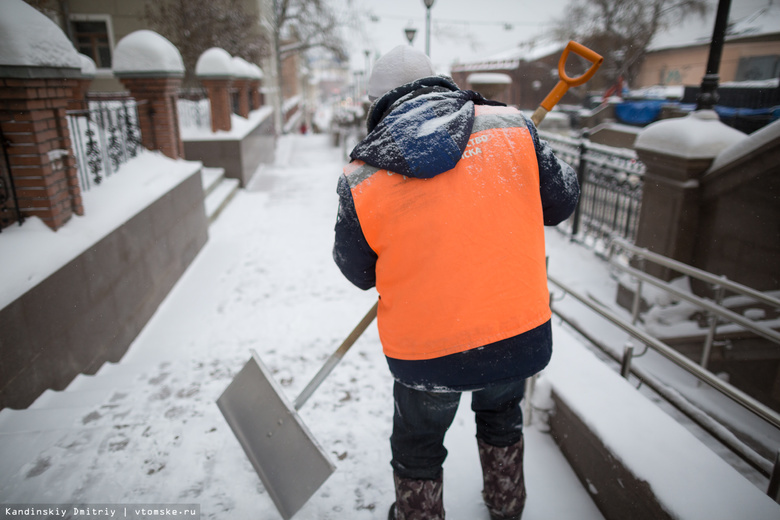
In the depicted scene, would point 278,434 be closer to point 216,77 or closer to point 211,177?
point 211,177

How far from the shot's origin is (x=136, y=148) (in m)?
5.19

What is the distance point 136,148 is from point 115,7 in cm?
1482

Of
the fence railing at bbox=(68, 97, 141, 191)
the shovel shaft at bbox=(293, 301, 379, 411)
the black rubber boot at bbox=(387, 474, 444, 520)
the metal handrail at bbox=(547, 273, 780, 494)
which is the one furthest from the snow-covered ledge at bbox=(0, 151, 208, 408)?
the metal handrail at bbox=(547, 273, 780, 494)

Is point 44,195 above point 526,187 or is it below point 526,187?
below

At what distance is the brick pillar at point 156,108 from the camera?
524 cm

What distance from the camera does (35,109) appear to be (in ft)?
8.79

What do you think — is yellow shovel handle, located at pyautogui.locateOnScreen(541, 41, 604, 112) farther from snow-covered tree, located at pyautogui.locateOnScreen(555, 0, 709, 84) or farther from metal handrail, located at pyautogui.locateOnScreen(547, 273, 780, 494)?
snow-covered tree, located at pyautogui.locateOnScreen(555, 0, 709, 84)

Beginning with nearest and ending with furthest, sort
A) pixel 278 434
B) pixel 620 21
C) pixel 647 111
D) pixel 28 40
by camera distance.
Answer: pixel 278 434
pixel 28 40
pixel 620 21
pixel 647 111

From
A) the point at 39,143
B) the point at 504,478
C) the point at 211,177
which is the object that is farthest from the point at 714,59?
the point at 211,177

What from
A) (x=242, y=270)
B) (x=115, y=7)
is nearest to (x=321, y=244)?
(x=242, y=270)

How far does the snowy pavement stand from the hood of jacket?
60.2 inches

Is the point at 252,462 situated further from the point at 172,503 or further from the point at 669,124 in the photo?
the point at 669,124

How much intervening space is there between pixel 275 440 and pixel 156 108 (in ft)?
16.2

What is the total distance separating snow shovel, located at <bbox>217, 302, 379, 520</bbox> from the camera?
71.8 inches
